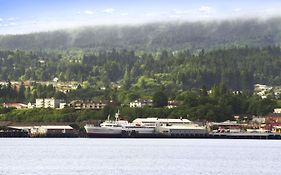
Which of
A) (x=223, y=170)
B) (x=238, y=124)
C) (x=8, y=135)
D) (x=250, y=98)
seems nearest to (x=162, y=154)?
(x=223, y=170)

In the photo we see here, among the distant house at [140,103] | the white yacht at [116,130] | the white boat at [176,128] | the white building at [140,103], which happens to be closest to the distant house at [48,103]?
the distant house at [140,103]

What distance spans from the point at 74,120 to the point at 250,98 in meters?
32.0

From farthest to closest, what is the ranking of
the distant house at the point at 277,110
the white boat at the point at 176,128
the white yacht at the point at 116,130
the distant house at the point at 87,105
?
the distant house at the point at 87,105 → the distant house at the point at 277,110 → the white boat at the point at 176,128 → the white yacht at the point at 116,130

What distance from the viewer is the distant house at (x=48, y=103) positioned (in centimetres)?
18993

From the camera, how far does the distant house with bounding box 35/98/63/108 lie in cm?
18993

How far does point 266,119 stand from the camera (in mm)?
164000

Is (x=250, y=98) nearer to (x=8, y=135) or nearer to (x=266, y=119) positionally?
(x=266, y=119)

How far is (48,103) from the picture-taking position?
19312 cm

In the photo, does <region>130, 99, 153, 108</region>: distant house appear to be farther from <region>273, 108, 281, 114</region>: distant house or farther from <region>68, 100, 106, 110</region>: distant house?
<region>273, 108, 281, 114</region>: distant house

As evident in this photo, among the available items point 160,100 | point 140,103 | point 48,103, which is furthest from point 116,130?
point 48,103

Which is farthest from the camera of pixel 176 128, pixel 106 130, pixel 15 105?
pixel 15 105

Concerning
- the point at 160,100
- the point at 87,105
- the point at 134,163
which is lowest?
the point at 87,105

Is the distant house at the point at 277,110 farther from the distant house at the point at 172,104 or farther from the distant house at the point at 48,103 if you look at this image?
the distant house at the point at 48,103

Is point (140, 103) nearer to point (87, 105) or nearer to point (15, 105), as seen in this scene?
point (87, 105)
